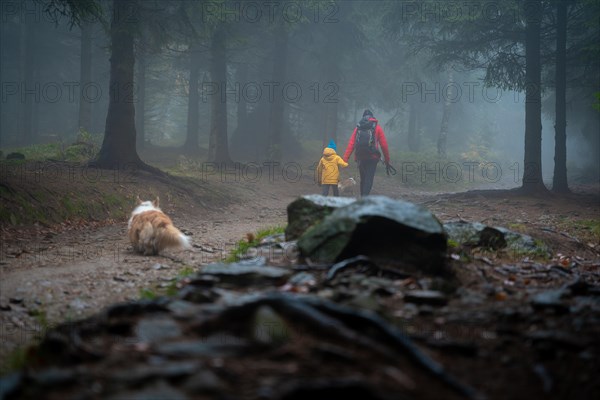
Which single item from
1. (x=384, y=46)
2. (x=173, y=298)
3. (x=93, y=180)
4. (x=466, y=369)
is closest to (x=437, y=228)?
(x=466, y=369)

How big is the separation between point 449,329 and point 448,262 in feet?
7.18

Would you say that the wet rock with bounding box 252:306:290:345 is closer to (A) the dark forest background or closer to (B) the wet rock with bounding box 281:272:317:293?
(B) the wet rock with bounding box 281:272:317:293

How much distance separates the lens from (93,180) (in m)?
13.6

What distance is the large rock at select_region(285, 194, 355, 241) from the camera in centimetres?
749

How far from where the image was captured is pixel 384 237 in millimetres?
5945

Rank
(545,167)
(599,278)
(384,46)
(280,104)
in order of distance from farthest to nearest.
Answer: (545,167)
(384,46)
(280,104)
(599,278)

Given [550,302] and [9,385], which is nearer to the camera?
[9,385]

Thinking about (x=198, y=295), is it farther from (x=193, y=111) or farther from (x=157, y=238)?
(x=193, y=111)

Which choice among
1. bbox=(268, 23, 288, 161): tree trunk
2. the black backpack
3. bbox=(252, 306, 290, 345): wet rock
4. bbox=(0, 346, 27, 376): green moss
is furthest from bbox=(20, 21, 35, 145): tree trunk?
bbox=(252, 306, 290, 345): wet rock

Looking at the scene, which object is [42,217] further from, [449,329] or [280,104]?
[280,104]

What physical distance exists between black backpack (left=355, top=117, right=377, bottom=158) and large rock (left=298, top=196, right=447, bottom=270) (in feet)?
28.2

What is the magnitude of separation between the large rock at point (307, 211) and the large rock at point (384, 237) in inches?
53.2

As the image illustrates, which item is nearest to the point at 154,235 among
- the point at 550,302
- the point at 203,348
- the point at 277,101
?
the point at 203,348

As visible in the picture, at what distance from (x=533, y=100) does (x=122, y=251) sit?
16.3 metres
